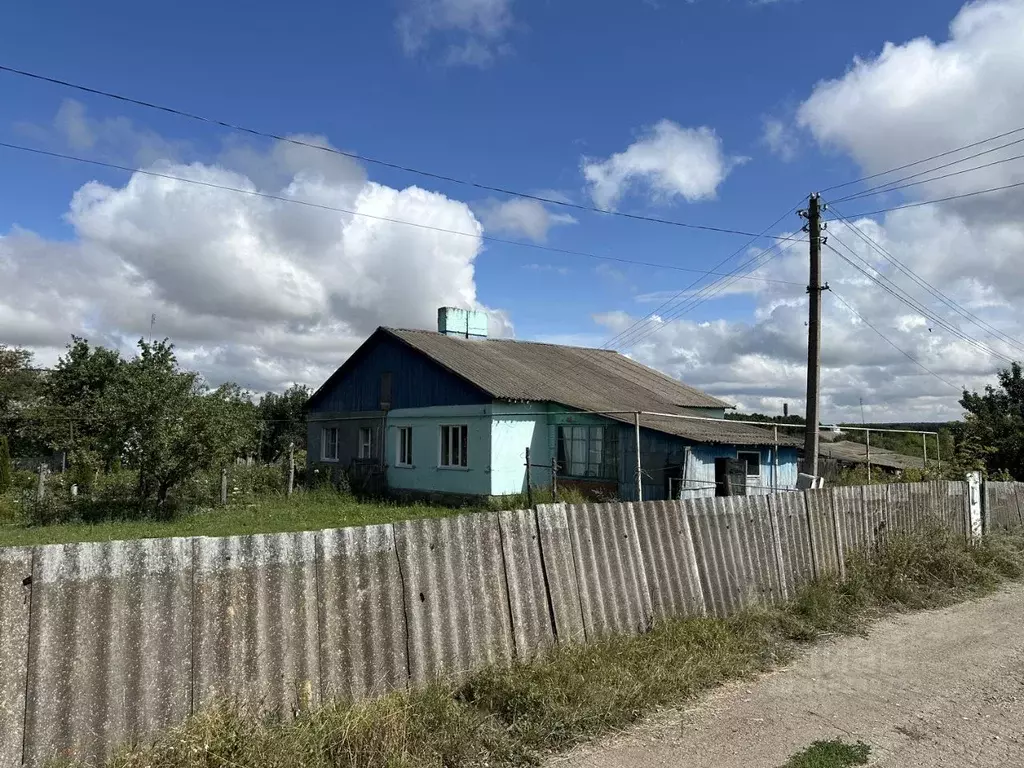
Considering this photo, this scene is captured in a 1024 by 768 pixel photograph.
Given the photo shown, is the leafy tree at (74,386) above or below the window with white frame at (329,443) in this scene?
above

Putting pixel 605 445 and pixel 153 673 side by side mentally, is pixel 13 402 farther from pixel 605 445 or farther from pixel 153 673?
pixel 153 673

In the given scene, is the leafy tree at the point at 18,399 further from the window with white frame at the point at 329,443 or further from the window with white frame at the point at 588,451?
the window with white frame at the point at 588,451

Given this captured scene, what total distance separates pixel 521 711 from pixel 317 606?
1.45 metres

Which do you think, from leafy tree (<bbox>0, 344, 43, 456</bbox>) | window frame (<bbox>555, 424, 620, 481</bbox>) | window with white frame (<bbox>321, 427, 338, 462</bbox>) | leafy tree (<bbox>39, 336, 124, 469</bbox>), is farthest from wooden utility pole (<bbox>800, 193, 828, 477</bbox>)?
leafy tree (<bbox>0, 344, 43, 456</bbox>)

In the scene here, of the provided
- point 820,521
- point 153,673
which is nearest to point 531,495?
point 820,521

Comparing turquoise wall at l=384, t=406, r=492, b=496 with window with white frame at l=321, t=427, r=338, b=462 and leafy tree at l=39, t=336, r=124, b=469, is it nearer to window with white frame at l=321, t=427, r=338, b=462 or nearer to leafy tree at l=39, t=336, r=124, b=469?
window with white frame at l=321, t=427, r=338, b=462

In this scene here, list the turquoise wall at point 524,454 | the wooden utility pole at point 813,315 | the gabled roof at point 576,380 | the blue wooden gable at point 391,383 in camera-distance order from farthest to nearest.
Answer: the blue wooden gable at point 391,383, the gabled roof at point 576,380, the turquoise wall at point 524,454, the wooden utility pole at point 813,315

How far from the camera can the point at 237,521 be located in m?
16.3

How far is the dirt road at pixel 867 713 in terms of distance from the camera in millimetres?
4283

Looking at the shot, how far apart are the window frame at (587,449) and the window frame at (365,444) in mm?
7021

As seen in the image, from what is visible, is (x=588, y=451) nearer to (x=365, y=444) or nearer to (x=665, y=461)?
(x=665, y=461)

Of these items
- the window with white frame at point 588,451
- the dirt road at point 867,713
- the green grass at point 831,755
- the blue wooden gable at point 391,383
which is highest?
the blue wooden gable at point 391,383

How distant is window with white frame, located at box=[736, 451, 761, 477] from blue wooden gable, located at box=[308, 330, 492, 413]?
699cm

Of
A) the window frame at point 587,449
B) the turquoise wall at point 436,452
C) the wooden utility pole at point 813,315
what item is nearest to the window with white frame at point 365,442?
the turquoise wall at point 436,452
